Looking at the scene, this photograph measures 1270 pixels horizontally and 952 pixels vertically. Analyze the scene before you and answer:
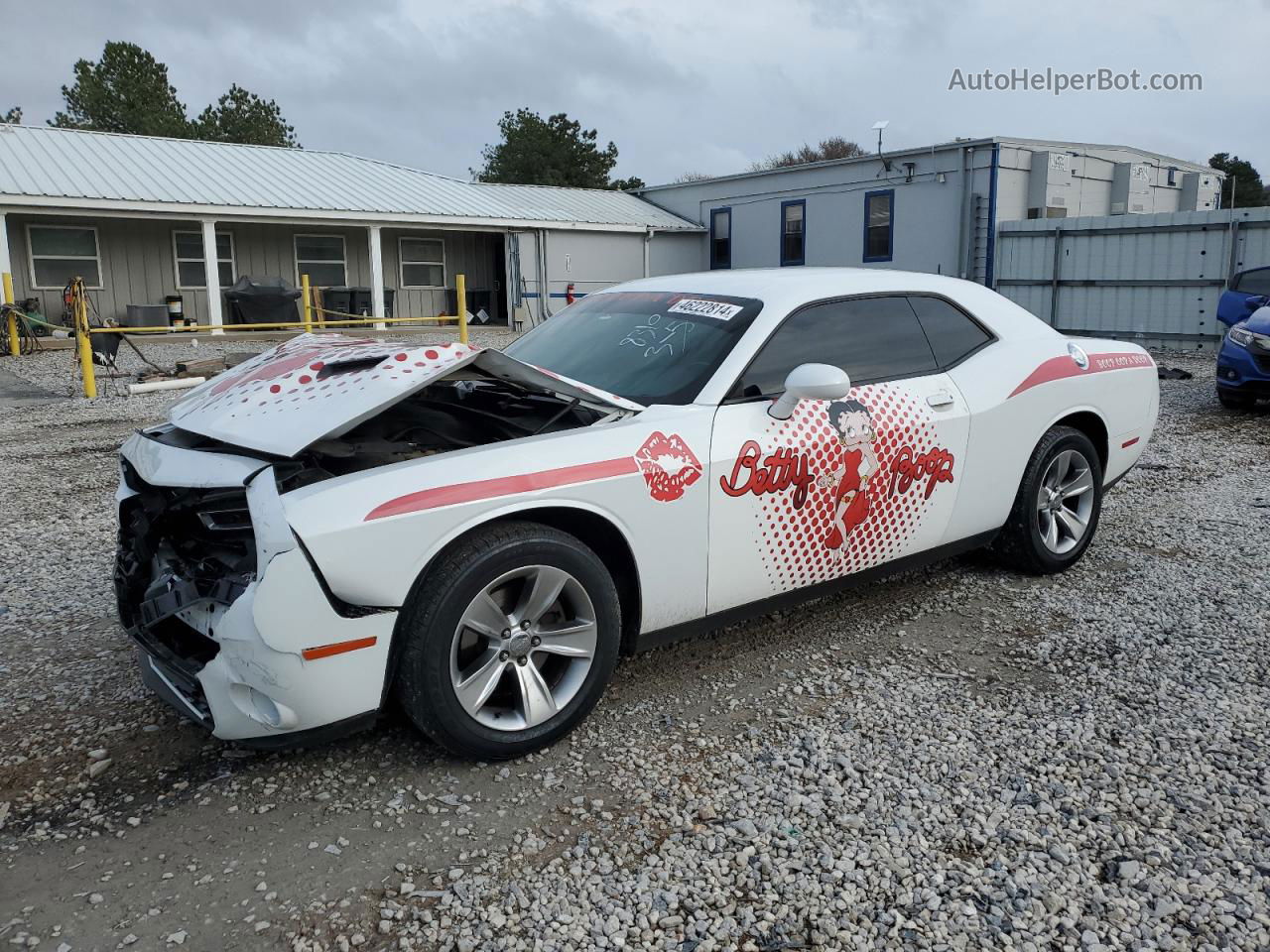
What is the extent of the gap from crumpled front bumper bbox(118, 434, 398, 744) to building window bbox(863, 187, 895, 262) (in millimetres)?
22643

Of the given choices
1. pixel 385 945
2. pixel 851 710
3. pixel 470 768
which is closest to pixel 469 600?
pixel 470 768

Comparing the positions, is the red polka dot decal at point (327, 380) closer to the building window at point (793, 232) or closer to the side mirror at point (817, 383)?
the side mirror at point (817, 383)

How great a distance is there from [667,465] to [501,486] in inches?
24.2

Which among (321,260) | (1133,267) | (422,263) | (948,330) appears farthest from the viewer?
(422,263)

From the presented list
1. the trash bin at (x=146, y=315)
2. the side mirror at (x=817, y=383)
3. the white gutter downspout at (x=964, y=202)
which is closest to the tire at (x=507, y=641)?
the side mirror at (x=817, y=383)

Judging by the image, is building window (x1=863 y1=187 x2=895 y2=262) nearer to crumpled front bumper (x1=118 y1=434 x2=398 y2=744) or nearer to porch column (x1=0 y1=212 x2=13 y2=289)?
porch column (x1=0 y1=212 x2=13 y2=289)

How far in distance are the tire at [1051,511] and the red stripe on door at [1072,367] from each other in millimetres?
278

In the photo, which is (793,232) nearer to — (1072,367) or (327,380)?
(1072,367)

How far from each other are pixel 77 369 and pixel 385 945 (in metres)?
14.3

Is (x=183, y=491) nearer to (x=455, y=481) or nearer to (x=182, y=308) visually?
(x=455, y=481)

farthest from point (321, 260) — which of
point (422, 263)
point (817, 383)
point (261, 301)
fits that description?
point (817, 383)

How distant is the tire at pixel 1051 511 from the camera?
4.63m

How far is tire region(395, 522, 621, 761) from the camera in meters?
2.83

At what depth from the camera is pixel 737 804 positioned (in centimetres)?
286
